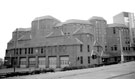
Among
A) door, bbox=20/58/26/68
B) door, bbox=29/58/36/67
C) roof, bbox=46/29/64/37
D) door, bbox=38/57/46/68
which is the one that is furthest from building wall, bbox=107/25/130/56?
door, bbox=20/58/26/68

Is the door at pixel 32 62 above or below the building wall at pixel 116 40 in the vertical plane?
below

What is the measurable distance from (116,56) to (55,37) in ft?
89.7

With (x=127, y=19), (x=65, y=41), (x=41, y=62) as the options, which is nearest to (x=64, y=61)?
(x=65, y=41)

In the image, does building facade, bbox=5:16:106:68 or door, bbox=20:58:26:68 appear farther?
door, bbox=20:58:26:68

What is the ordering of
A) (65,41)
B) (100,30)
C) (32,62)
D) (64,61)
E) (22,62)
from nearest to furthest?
(64,61) → (65,41) → (32,62) → (22,62) → (100,30)

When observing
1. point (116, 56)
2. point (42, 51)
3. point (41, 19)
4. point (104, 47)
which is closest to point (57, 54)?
point (42, 51)

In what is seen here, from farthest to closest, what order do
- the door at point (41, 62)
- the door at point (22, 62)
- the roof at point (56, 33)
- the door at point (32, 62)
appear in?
the door at point (22, 62)
the roof at point (56, 33)
the door at point (32, 62)
the door at point (41, 62)

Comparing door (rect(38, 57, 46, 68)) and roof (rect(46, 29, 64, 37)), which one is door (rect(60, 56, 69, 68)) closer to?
door (rect(38, 57, 46, 68))

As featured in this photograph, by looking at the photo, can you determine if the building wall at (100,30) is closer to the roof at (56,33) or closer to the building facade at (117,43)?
the building facade at (117,43)

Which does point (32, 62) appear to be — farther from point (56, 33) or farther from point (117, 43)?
point (117, 43)

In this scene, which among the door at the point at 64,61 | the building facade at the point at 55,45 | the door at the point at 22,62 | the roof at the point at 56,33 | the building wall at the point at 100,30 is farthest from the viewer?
the building wall at the point at 100,30

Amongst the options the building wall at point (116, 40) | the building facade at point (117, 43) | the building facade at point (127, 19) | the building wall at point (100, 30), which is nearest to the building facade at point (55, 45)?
the building wall at point (100, 30)

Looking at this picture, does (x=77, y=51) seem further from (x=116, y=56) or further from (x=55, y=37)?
(x=116, y=56)

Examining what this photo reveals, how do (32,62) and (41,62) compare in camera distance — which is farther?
(32,62)
